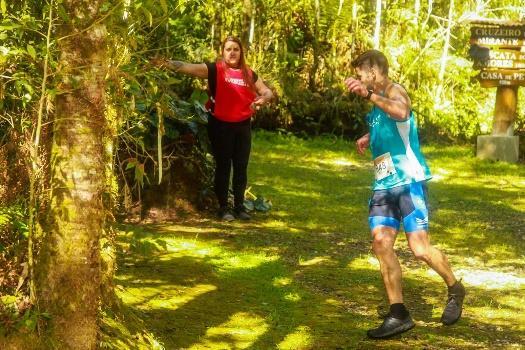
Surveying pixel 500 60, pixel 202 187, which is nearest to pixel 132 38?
pixel 202 187

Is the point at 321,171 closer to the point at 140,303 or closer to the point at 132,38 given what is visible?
the point at 140,303

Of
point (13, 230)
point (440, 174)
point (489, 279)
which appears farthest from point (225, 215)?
point (440, 174)

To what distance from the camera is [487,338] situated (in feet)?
20.0

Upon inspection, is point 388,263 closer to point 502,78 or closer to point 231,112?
point 231,112

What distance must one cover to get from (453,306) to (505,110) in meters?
11.3

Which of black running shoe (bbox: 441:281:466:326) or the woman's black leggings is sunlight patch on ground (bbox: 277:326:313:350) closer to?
black running shoe (bbox: 441:281:466:326)

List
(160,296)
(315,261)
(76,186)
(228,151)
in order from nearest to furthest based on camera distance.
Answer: (76,186)
(160,296)
(315,261)
(228,151)

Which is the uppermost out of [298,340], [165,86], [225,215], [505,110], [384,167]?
[165,86]

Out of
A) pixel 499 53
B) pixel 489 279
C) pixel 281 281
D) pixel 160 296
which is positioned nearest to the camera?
pixel 160 296

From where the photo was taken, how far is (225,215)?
32.5 feet

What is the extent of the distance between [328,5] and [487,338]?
1532cm

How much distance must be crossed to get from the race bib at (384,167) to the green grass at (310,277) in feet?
3.29

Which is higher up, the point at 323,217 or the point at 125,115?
the point at 125,115

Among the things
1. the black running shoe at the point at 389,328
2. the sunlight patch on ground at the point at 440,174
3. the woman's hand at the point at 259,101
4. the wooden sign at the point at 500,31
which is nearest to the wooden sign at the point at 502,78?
the wooden sign at the point at 500,31
